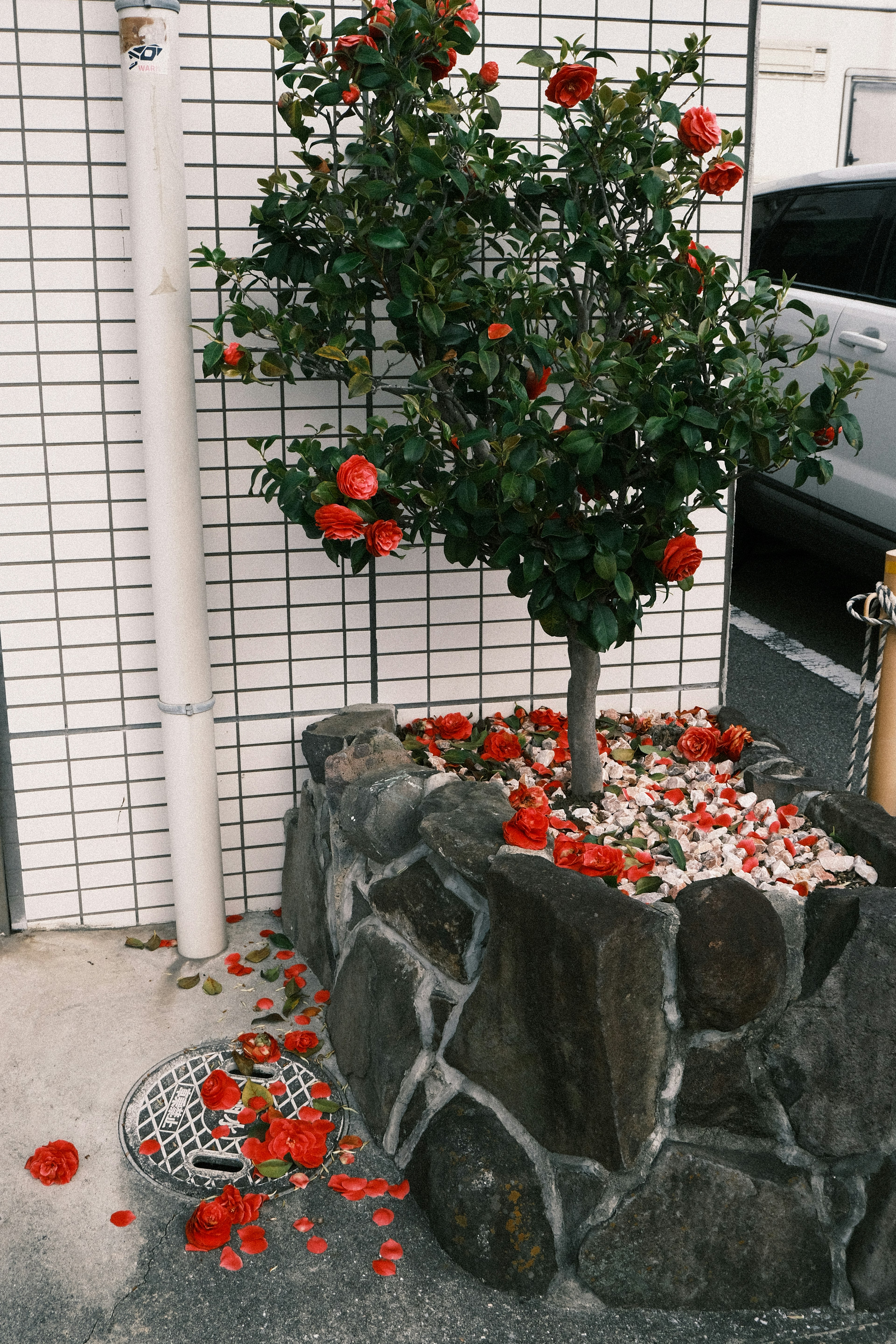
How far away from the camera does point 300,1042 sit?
9.43 ft

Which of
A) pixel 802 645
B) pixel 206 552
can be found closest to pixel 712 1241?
pixel 206 552

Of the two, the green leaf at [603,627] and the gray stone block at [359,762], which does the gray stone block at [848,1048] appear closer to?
the green leaf at [603,627]

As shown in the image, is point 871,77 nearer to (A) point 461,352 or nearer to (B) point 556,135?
(B) point 556,135

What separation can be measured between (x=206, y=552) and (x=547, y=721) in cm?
109

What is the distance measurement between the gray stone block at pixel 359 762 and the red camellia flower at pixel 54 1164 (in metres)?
0.96

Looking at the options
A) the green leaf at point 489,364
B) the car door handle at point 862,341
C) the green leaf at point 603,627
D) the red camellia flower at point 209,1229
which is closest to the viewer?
the red camellia flower at point 209,1229

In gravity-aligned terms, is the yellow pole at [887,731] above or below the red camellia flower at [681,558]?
below

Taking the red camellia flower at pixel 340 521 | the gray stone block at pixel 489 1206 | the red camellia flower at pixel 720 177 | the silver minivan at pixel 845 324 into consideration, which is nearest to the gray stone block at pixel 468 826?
the gray stone block at pixel 489 1206

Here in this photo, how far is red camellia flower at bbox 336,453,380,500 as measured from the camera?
256cm

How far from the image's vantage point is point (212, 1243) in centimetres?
233

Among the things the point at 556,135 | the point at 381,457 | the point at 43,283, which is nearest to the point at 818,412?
the point at 381,457

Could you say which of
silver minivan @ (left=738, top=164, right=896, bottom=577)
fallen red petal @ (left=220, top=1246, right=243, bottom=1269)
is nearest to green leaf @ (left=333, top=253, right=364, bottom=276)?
fallen red petal @ (left=220, top=1246, right=243, bottom=1269)

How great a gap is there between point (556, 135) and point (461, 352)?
805 mm

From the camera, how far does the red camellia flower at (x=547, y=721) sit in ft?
11.2
